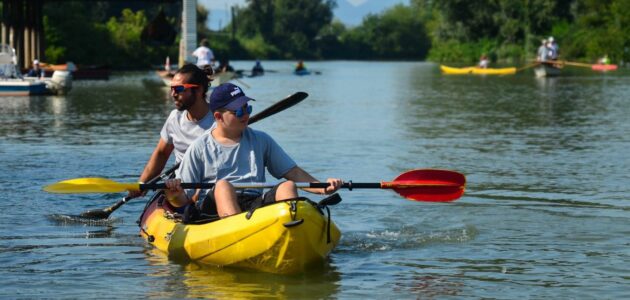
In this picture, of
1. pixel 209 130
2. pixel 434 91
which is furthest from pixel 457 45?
pixel 209 130

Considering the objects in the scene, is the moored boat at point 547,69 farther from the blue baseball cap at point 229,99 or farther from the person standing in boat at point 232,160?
the blue baseball cap at point 229,99

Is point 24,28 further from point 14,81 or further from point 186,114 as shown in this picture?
point 186,114

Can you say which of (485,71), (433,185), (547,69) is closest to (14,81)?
(547,69)

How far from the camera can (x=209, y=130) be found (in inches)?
381

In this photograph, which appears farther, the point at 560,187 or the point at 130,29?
the point at 130,29

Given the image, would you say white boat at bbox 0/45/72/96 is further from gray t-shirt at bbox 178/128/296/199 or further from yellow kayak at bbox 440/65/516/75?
yellow kayak at bbox 440/65/516/75

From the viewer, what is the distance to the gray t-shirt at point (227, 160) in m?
9.43

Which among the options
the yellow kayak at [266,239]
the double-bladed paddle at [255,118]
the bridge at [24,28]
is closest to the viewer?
the yellow kayak at [266,239]

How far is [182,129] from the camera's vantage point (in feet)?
34.2

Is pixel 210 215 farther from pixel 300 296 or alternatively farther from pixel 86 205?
pixel 86 205

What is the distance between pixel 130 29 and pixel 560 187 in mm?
81443

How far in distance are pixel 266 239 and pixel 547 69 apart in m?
47.6

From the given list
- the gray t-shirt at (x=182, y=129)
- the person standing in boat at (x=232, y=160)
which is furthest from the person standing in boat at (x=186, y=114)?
the person standing in boat at (x=232, y=160)

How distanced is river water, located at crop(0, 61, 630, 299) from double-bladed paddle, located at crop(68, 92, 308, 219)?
5.9 inches
